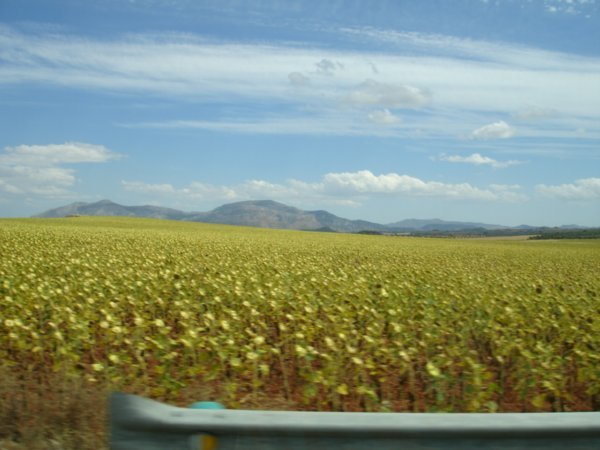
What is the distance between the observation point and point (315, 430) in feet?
7.10

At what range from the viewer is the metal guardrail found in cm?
216

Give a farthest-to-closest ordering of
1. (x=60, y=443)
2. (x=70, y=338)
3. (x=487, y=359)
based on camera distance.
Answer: (x=487, y=359), (x=70, y=338), (x=60, y=443)

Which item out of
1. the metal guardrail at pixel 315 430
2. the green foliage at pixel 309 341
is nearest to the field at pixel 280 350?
the green foliage at pixel 309 341

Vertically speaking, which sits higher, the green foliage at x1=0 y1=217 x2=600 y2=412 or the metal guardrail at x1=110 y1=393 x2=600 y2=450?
the metal guardrail at x1=110 y1=393 x2=600 y2=450

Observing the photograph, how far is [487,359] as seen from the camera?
22.7ft

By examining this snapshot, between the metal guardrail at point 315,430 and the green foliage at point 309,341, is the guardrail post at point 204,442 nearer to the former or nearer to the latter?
the metal guardrail at point 315,430

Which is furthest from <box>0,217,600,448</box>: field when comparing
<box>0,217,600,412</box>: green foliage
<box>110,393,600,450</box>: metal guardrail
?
<box>110,393,600,450</box>: metal guardrail

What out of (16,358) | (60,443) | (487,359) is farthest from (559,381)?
(16,358)

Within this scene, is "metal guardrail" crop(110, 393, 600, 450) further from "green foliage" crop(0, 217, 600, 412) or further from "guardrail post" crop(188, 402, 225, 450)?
→ "green foliage" crop(0, 217, 600, 412)

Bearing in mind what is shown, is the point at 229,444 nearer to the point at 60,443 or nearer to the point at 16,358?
the point at 60,443

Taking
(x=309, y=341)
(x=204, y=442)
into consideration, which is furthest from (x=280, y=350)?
(x=204, y=442)

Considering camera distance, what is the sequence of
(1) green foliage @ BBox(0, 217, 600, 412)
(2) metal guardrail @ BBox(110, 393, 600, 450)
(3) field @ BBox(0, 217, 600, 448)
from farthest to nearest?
(1) green foliage @ BBox(0, 217, 600, 412) < (3) field @ BBox(0, 217, 600, 448) < (2) metal guardrail @ BBox(110, 393, 600, 450)

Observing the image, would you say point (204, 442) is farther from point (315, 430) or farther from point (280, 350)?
point (280, 350)

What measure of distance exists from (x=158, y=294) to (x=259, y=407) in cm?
505
